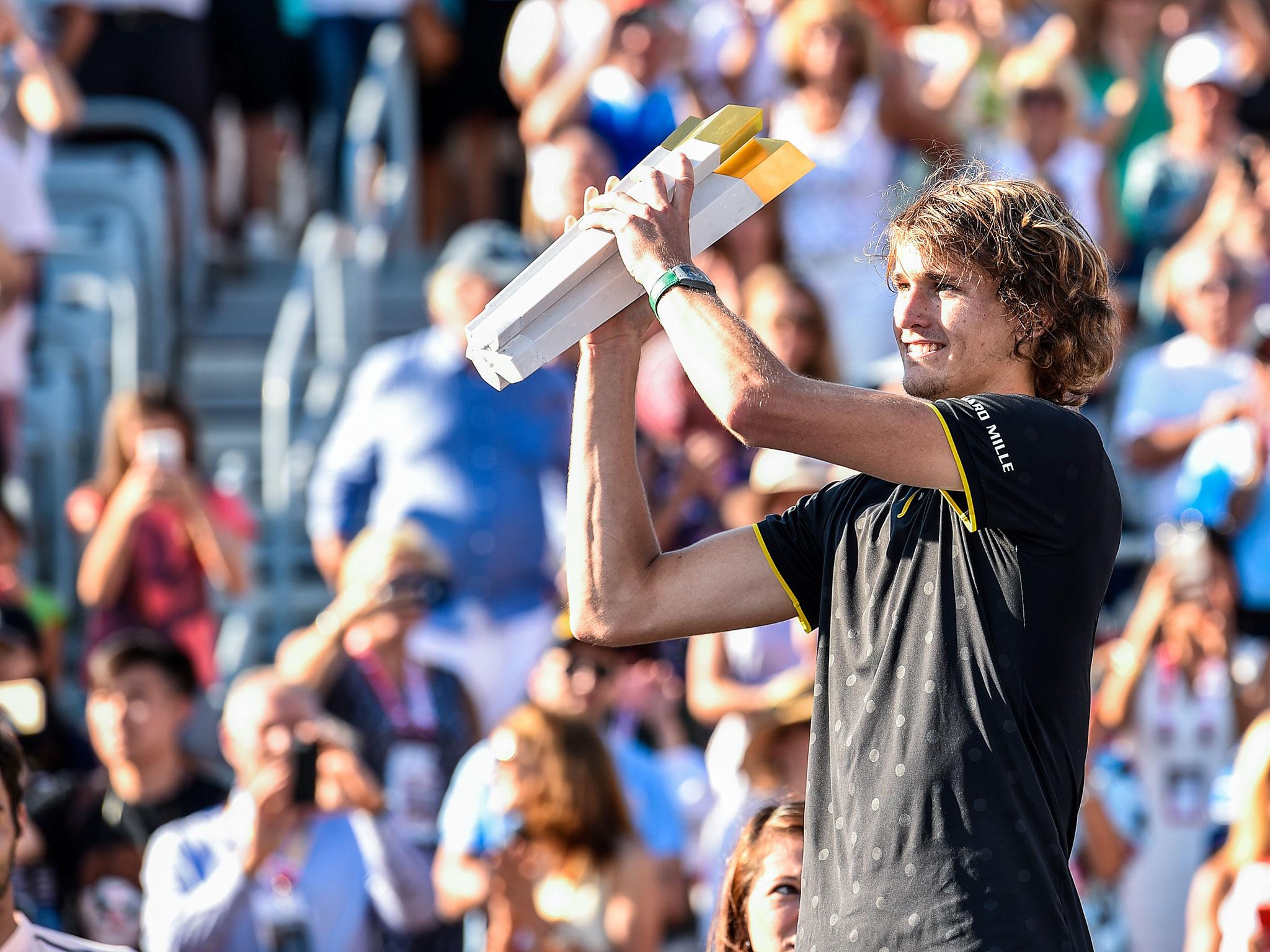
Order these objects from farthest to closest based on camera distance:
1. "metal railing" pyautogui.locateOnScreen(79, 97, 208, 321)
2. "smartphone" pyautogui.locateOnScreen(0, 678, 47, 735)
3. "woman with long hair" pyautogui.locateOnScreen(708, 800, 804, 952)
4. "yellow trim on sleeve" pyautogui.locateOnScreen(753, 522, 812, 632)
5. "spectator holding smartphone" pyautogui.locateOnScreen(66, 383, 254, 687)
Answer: "metal railing" pyautogui.locateOnScreen(79, 97, 208, 321) < "spectator holding smartphone" pyautogui.locateOnScreen(66, 383, 254, 687) < "smartphone" pyautogui.locateOnScreen(0, 678, 47, 735) < "woman with long hair" pyautogui.locateOnScreen(708, 800, 804, 952) < "yellow trim on sleeve" pyautogui.locateOnScreen(753, 522, 812, 632)

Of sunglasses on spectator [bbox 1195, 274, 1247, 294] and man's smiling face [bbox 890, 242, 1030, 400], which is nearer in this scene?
man's smiling face [bbox 890, 242, 1030, 400]

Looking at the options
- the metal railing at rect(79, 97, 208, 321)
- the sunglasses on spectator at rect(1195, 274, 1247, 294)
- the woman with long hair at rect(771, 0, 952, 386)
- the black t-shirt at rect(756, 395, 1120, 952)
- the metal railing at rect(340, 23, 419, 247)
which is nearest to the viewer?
the black t-shirt at rect(756, 395, 1120, 952)

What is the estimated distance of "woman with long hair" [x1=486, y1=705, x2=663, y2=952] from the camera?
4.80 m

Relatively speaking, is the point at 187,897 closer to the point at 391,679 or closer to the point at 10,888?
the point at 391,679

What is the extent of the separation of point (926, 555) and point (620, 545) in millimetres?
414

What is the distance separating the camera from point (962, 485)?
2.14m

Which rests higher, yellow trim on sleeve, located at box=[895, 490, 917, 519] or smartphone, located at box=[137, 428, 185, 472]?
smartphone, located at box=[137, 428, 185, 472]

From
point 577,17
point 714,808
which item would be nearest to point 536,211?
point 577,17

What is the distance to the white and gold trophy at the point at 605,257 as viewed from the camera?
2295 millimetres

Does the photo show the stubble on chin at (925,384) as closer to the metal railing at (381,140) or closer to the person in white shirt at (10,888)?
the person in white shirt at (10,888)

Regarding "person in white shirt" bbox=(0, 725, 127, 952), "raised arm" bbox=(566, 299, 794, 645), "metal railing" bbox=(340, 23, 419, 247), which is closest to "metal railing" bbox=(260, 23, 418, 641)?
"metal railing" bbox=(340, 23, 419, 247)

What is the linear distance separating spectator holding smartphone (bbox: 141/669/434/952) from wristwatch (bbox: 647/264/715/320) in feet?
9.05

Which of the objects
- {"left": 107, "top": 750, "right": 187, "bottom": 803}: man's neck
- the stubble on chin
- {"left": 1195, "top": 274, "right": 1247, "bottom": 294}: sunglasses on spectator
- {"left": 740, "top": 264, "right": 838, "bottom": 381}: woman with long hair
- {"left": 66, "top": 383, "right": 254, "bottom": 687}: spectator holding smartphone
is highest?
{"left": 1195, "top": 274, "right": 1247, "bottom": 294}: sunglasses on spectator

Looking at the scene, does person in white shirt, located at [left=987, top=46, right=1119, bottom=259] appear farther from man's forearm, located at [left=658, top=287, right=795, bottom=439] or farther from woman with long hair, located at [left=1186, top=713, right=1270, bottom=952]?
man's forearm, located at [left=658, top=287, right=795, bottom=439]
